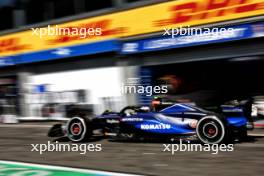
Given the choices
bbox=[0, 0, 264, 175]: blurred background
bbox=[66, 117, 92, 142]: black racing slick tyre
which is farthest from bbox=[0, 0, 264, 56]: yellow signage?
bbox=[66, 117, 92, 142]: black racing slick tyre

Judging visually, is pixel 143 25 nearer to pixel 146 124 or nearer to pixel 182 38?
pixel 182 38

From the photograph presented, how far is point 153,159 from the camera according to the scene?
27.9 ft

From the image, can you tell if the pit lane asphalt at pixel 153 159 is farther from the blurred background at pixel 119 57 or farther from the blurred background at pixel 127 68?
the blurred background at pixel 119 57

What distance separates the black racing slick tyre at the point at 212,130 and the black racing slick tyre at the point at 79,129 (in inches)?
117

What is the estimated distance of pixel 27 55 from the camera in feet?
67.3

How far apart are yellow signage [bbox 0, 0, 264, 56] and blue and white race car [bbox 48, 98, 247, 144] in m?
4.11

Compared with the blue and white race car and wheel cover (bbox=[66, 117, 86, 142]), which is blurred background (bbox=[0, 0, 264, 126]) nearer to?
the blue and white race car

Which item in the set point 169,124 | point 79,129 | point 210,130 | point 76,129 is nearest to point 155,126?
point 169,124

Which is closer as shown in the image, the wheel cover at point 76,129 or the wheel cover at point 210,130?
the wheel cover at point 210,130

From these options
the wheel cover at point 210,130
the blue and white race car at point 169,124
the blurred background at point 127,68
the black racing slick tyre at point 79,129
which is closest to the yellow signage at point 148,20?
the blurred background at point 127,68

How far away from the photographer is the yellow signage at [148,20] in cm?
1328

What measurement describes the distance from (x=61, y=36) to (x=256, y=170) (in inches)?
516

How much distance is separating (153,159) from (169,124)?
1.63 metres

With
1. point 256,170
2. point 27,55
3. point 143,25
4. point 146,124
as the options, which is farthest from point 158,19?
point 256,170
